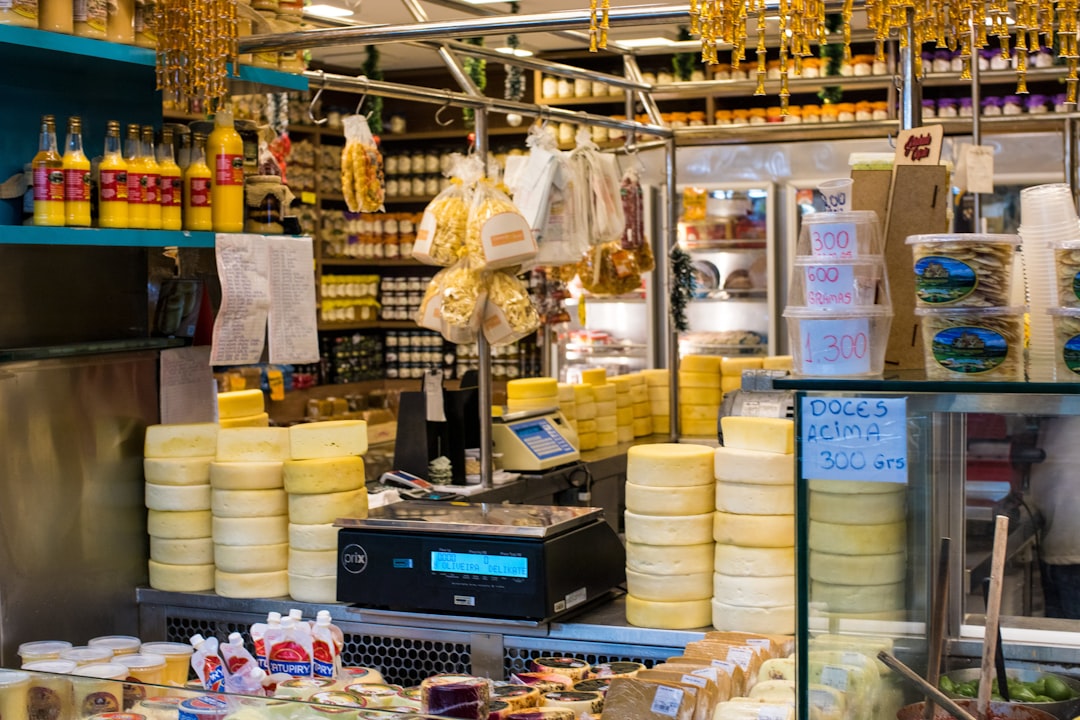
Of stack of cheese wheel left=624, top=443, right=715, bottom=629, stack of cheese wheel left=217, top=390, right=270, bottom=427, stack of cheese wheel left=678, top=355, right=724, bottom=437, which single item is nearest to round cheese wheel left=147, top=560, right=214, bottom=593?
stack of cheese wheel left=217, top=390, right=270, bottom=427

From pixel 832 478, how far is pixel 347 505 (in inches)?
63.3

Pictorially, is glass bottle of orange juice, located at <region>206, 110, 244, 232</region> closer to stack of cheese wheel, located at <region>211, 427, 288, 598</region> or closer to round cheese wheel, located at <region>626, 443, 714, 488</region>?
stack of cheese wheel, located at <region>211, 427, 288, 598</region>

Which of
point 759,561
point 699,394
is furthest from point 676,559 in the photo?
point 699,394

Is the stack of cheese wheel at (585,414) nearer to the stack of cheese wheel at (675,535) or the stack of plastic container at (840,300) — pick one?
the stack of cheese wheel at (675,535)

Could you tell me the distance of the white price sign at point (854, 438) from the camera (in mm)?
1656

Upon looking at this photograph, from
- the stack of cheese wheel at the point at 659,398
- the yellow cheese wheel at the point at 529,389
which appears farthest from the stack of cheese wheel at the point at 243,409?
the stack of cheese wheel at the point at 659,398

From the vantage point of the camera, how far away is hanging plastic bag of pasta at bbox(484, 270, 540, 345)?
13.0 ft

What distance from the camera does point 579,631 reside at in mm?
2711

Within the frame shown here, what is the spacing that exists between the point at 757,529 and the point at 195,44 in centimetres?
168

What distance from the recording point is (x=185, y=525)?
317 centimetres

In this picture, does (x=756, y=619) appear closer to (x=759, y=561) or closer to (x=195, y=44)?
(x=759, y=561)

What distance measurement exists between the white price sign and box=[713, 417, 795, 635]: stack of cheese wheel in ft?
2.95

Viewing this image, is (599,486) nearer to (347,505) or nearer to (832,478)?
(347,505)

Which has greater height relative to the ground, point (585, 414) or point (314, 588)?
point (585, 414)
